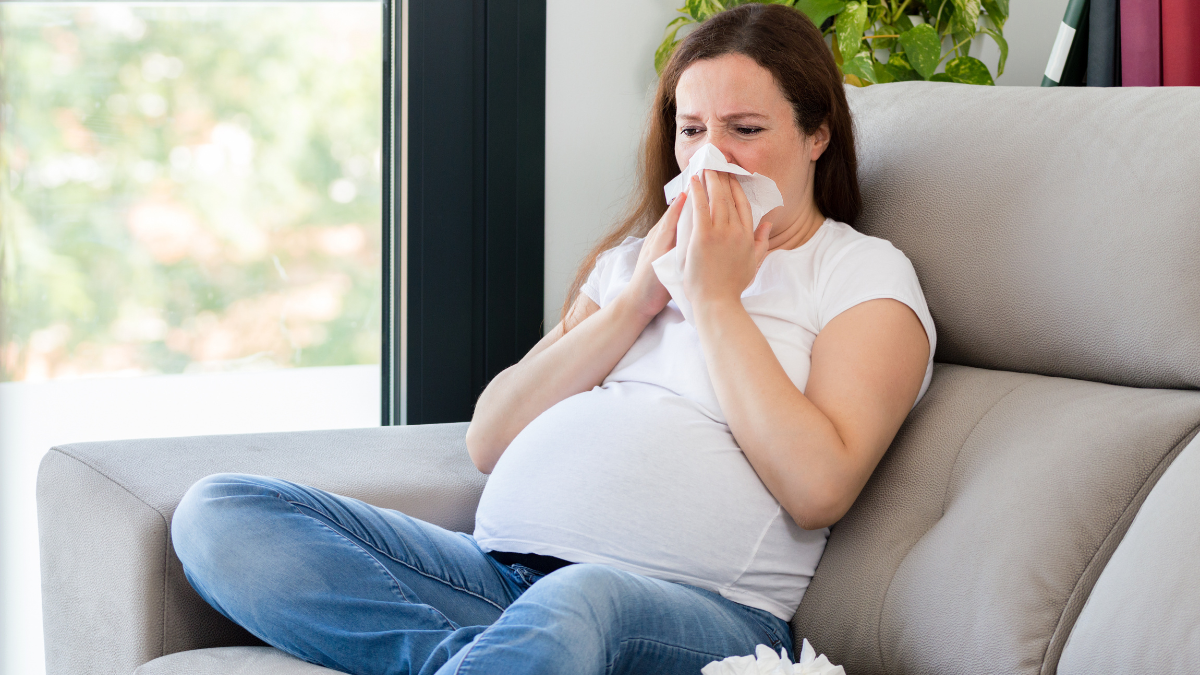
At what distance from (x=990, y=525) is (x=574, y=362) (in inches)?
20.8

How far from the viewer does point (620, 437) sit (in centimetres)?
105

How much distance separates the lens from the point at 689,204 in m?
1.16

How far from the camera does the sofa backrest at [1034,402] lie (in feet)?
2.85

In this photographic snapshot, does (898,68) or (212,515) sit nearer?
(212,515)

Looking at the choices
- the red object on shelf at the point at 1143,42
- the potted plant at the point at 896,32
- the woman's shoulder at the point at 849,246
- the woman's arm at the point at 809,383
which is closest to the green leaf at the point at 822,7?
the potted plant at the point at 896,32

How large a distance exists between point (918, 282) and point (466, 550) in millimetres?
621

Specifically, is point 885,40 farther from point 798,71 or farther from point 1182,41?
point 798,71

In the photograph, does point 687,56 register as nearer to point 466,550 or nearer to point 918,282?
point 918,282

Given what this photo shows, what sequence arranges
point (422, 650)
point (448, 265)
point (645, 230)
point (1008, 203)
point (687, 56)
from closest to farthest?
point (422, 650) < point (1008, 203) < point (687, 56) < point (645, 230) < point (448, 265)

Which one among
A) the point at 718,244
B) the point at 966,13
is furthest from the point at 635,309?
the point at 966,13

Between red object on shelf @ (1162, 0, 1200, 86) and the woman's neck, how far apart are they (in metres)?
0.73

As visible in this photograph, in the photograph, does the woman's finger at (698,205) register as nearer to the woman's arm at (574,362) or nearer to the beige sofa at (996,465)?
the woman's arm at (574,362)

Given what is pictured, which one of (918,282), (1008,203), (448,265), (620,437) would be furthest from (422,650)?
(448,265)

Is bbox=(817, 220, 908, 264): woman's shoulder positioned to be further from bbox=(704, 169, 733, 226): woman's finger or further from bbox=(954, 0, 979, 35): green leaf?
bbox=(954, 0, 979, 35): green leaf
